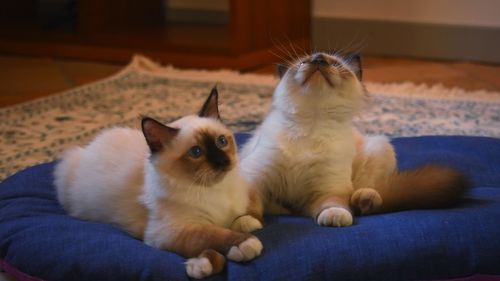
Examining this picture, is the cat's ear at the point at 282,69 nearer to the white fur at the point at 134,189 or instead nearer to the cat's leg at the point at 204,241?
the white fur at the point at 134,189

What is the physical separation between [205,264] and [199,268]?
1 centimetres

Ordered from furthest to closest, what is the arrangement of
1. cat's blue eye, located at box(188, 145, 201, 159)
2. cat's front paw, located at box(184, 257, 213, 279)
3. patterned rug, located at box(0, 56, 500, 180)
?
patterned rug, located at box(0, 56, 500, 180), cat's blue eye, located at box(188, 145, 201, 159), cat's front paw, located at box(184, 257, 213, 279)

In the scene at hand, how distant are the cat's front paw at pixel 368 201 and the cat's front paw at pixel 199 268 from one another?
1.21 ft

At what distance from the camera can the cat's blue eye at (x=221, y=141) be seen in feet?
3.95

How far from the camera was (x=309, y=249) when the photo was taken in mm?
1130

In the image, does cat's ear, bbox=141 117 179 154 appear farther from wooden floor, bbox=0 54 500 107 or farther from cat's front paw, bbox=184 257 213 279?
wooden floor, bbox=0 54 500 107

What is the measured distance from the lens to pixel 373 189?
1.36m

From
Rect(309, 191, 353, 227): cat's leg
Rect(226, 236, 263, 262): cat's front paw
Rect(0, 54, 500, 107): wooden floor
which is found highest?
Rect(226, 236, 263, 262): cat's front paw

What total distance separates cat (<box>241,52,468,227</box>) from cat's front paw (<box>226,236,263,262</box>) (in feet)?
0.74

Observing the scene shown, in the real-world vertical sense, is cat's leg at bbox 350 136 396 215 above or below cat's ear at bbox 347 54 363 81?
below

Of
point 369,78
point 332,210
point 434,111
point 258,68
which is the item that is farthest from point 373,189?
point 258,68

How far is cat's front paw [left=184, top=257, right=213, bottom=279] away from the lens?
3.52 ft

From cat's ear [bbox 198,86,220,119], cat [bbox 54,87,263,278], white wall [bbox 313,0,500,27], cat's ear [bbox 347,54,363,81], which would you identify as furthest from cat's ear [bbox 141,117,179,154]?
white wall [bbox 313,0,500,27]

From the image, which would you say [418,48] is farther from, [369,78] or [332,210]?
[332,210]
